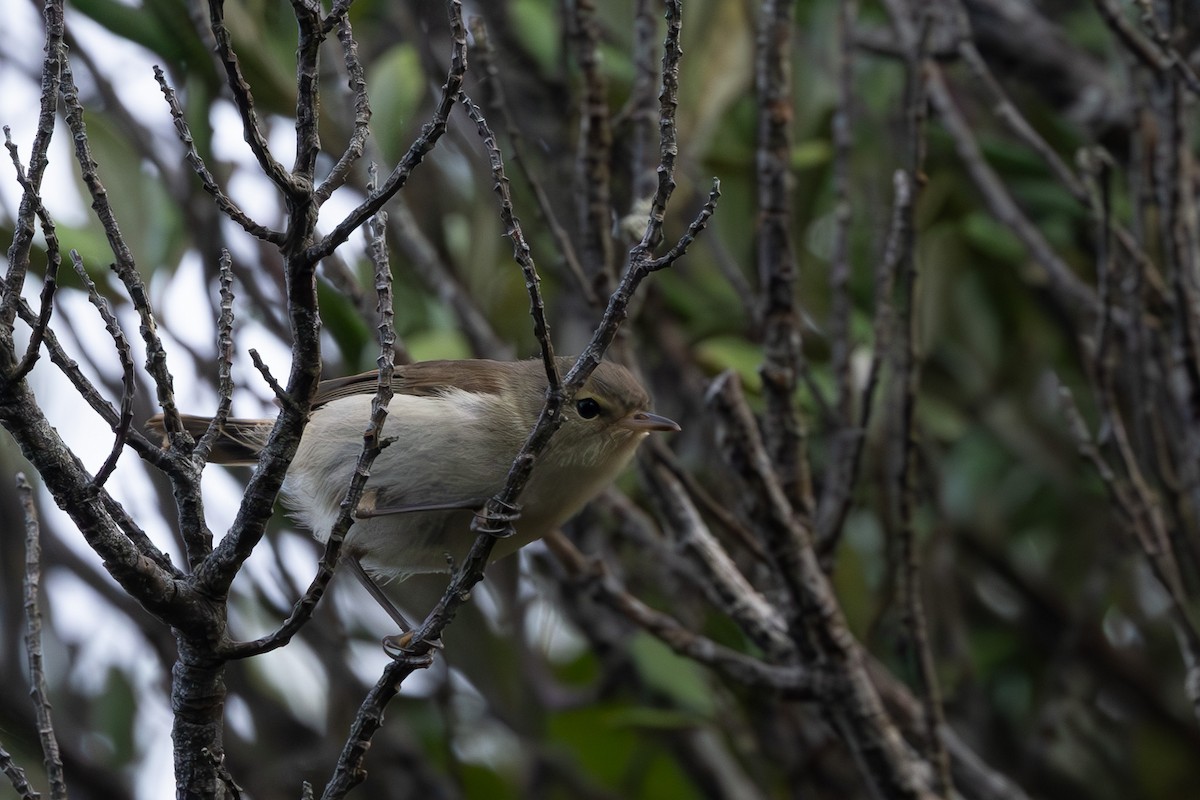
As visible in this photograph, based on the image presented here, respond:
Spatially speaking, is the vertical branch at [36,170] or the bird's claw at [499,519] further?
the bird's claw at [499,519]

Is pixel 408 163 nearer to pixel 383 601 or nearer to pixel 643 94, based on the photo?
pixel 383 601

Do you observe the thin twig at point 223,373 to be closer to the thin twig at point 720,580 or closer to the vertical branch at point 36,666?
the vertical branch at point 36,666

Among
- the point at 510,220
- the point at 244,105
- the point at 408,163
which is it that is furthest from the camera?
the point at 510,220

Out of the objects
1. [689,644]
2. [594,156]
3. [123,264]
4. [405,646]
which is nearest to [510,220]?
[123,264]

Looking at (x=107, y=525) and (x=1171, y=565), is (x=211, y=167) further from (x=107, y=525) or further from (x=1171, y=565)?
(x=1171, y=565)

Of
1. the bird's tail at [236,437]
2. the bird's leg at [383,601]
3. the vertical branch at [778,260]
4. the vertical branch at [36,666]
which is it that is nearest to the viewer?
the vertical branch at [36,666]

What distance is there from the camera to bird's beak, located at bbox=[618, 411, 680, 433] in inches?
113

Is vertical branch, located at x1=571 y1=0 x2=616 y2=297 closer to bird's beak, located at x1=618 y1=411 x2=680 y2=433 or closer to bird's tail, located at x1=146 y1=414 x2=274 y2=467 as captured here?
bird's beak, located at x1=618 y1=411 x2=680 y2=433

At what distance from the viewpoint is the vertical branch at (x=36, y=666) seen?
73.8 inches

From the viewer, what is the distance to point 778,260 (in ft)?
10.7

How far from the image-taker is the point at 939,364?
493 centimetres

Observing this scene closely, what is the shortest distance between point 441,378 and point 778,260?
3.00ft

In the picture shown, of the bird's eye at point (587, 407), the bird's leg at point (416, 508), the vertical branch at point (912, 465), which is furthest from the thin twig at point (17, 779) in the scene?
the vertical branch at point (912, 465)

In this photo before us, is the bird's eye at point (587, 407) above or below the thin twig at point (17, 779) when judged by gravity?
above
